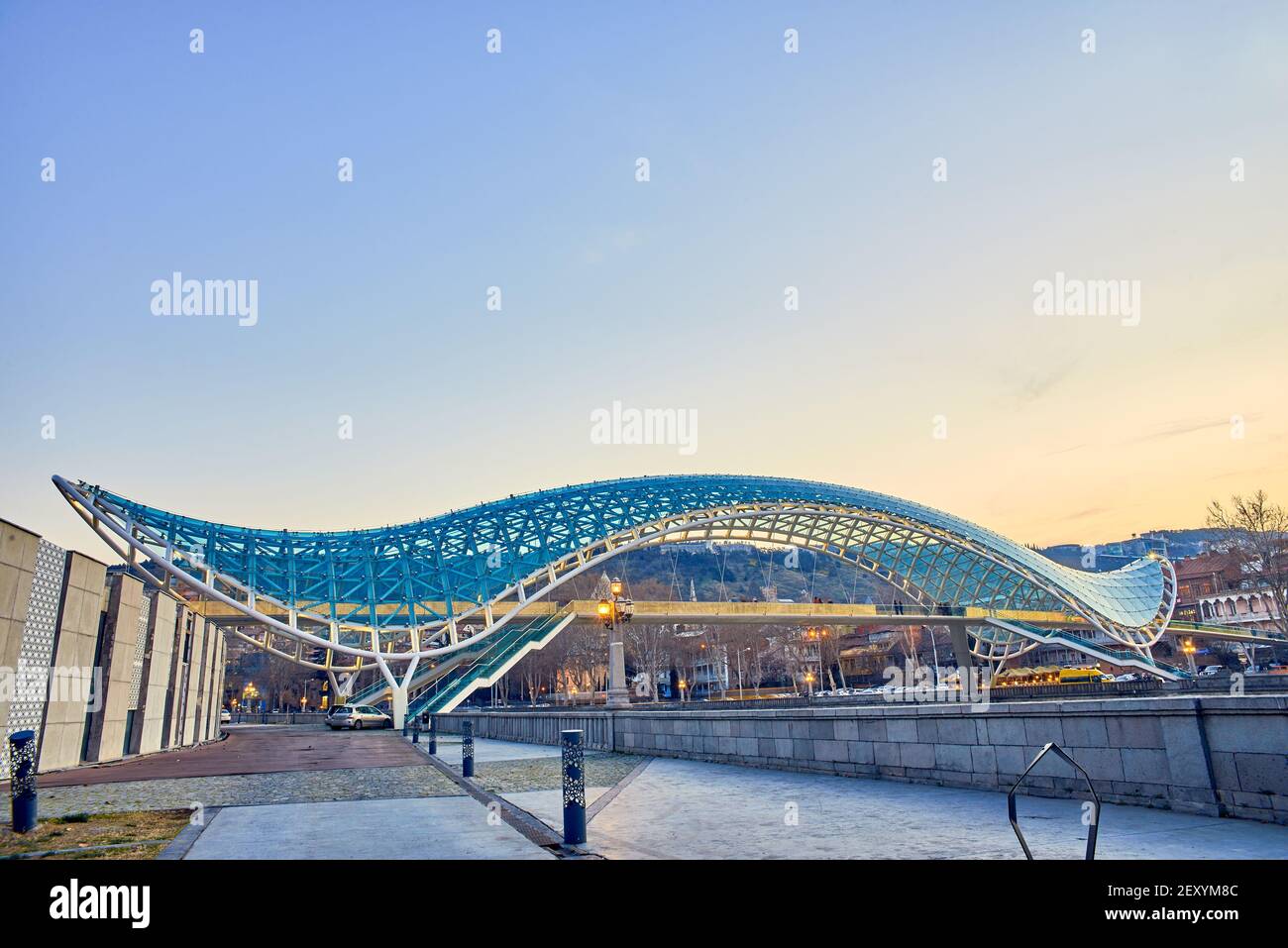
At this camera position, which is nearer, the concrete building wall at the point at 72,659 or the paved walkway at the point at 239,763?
the paved walkway at the point at 239,763

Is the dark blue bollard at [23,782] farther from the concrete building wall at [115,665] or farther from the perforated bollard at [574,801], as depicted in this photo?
the concrete building wall at [115,665]

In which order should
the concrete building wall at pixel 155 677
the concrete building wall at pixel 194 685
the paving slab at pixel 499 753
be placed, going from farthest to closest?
the concrete building wall at pixel 194 685 → the concrete building wall at pixel 155 677 → the paving slab at pixel 499 753

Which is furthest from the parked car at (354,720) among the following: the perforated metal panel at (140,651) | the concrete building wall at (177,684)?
the perforated metal panel at (140,651)

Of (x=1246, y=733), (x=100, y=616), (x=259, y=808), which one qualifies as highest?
(x=100, y=616)

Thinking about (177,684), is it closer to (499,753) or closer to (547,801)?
(499,753)

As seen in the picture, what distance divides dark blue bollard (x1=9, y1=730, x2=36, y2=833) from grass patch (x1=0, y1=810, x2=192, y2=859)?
6.7 inches

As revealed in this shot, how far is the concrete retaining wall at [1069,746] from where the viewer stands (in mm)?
9445

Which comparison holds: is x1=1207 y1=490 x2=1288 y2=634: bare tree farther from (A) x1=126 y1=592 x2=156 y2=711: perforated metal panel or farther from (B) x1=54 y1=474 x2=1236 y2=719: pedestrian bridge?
(A) x1=126 y1=592 x2=156 y2=711: perforated metal panel

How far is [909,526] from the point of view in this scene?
77.4 meters

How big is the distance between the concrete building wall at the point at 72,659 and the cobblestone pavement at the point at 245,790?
5426 millimetres
